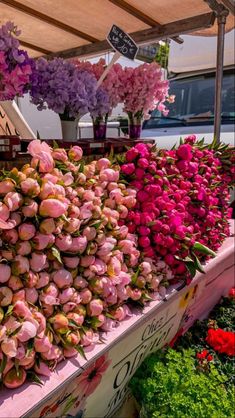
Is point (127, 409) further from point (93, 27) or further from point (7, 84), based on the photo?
point (93, 27)

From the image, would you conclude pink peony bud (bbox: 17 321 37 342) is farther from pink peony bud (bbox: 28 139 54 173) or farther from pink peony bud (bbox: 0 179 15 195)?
pink peony bud (bbox: 28 139 54 173)

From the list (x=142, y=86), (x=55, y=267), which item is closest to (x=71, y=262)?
(x=55, y=267)

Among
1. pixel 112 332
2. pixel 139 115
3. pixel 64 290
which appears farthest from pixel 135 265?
pixel 139 115

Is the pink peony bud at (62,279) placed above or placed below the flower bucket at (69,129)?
below

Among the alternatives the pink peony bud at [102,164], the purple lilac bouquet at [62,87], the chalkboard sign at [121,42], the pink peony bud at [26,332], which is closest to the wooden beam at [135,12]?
the chalkboard sign at [121,42]

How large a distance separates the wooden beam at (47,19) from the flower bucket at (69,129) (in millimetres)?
638

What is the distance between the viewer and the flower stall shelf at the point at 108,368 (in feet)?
3.19

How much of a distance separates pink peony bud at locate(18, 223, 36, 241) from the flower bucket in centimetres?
76

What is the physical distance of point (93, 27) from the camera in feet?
7.29

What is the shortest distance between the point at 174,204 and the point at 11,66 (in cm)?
82

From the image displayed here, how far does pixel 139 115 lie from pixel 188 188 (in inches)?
23.1

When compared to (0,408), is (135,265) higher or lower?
higher

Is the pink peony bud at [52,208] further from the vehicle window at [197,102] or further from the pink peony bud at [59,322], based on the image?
the vehicle window at [197,102]

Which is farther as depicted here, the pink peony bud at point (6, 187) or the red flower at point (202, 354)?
the red flower at point (202, 354)
